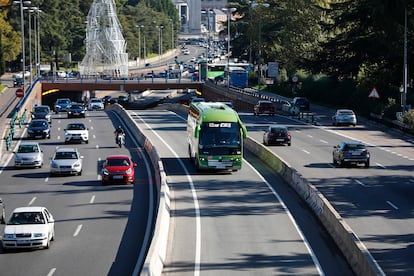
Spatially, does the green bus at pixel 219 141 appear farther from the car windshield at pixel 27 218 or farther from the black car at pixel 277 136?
the car windshield at pixel 27 218

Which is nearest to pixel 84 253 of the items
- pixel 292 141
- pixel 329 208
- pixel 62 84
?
pixel 329 208

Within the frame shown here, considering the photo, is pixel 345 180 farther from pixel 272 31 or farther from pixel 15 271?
pixel 272 31

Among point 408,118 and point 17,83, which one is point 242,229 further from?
point 17,83

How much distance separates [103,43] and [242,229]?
110 metres

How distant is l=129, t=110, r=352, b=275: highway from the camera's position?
25.3 metres

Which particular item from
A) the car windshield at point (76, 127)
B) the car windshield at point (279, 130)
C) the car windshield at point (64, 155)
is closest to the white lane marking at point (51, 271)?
the car windshield at point (64, 155)

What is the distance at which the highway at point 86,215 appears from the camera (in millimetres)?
26078

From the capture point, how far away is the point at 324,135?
65250 mm

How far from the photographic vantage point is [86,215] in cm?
3475

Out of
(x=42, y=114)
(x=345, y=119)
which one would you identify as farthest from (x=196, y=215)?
(x=42, y=114)

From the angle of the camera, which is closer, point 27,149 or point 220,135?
point 220,135

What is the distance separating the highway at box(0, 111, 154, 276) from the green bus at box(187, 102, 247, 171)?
3.05m

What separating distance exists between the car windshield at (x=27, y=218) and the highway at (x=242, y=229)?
4296 mm

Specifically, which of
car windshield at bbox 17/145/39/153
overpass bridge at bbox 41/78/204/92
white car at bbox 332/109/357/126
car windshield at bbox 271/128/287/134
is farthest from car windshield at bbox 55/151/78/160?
overpass bridge at bbox 41/78/204/92
